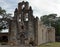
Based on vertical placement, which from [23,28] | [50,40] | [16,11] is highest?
[16,11]

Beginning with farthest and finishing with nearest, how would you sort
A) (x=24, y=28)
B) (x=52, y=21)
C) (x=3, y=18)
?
1. (x=52, y=21)
2. (x=3, y=18)
3. (x=24, y=28)

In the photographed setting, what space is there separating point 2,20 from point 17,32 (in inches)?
579

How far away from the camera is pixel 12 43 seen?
32.8 meters

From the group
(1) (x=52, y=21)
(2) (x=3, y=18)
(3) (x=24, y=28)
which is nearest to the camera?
(3) (x=24, y=28)

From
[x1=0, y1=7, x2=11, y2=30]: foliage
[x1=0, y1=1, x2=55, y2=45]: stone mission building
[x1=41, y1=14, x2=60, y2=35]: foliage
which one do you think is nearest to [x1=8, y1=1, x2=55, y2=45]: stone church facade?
[x1=0, y1=1, x2=55, y2=45]: stone mission building

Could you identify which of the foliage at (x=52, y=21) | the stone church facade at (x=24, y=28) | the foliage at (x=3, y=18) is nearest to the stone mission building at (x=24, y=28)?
the stone church facade at (x=24, y=28)

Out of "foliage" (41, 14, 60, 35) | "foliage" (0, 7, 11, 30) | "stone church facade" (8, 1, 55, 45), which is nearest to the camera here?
"stone church facade" (8, 1, 55, 45)

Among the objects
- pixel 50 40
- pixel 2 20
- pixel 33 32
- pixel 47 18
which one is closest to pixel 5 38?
pixel 2 20

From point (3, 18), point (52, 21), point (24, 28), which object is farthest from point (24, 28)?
point (52, 21)

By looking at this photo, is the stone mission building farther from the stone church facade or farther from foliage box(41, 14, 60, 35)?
foliage box(41, 14, 60, 35)

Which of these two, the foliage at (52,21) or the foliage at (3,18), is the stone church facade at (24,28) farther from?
the foliage at (52,21)

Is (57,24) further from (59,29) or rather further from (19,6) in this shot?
(19,6)

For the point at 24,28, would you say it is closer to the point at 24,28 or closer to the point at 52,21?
the point at 24,28

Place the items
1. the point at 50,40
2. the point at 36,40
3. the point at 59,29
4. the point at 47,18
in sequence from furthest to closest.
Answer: the point at 47,18 → the point at 59,29 → the point at 50,40 → the point at 36,40
